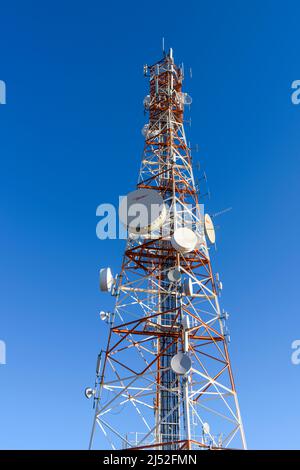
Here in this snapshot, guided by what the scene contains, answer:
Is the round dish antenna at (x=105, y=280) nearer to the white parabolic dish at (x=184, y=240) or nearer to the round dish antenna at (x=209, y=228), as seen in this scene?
the white parabolic dish at (x=184, y=240)

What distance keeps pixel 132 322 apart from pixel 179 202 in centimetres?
761

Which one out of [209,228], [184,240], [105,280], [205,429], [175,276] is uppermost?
[209,228]

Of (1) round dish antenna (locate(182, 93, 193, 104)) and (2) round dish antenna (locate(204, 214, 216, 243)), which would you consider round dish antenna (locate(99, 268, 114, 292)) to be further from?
(1) round dish antenna (locate(182, 93, 193, 104))

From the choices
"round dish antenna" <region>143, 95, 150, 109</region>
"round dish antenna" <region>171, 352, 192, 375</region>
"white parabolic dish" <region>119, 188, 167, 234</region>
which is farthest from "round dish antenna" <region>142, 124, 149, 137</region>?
"round dish antenna" <region>171, 352, 192, 375</region>

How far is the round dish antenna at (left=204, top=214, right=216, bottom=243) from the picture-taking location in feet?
76.7

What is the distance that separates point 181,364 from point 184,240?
6.39 m

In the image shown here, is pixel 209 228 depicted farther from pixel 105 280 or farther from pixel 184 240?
pixel 105 280

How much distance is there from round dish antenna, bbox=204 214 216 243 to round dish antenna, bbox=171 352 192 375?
24.7 feet

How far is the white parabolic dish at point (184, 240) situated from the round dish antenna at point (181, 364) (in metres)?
5.48

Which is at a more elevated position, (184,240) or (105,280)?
(184,240)

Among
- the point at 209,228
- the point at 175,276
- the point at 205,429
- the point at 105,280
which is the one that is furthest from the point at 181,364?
the point at 209,228

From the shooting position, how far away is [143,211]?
22969 mm
